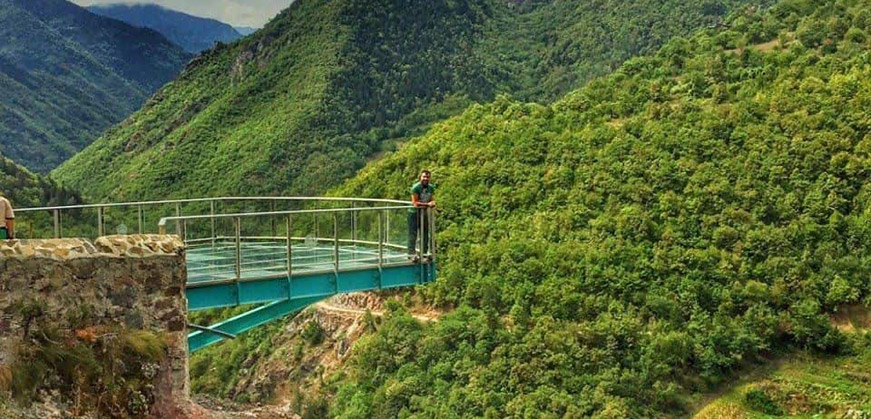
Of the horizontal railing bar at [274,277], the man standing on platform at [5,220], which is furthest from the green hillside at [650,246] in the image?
the man standing on platform at [5,220]

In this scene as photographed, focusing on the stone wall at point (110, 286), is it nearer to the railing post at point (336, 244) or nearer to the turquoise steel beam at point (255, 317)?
the turquoise steel beam at point (255, 317)

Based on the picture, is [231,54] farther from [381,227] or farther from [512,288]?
[381,227]

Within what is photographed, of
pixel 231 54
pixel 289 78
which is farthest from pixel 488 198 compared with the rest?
pixel 231 54

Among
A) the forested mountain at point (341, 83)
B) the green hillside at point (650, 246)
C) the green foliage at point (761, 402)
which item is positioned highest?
the forested mountain at point (341, 83)

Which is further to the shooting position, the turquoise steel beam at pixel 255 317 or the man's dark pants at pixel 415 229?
the man's dark pants at pixel 415 229

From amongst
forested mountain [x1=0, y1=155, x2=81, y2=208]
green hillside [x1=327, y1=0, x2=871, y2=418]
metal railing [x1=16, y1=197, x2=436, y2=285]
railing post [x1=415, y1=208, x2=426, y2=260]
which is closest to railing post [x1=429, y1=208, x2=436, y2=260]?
metal railing [x1=16, y1=197, x2=436, y2=285]

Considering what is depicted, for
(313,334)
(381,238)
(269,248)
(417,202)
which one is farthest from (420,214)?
(313,334)

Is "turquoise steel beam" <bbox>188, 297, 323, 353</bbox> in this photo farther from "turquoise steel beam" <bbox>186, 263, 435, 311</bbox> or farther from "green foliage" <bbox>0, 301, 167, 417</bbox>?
"green foliage" <bbox>0, 301, 167, 417</bbox>
